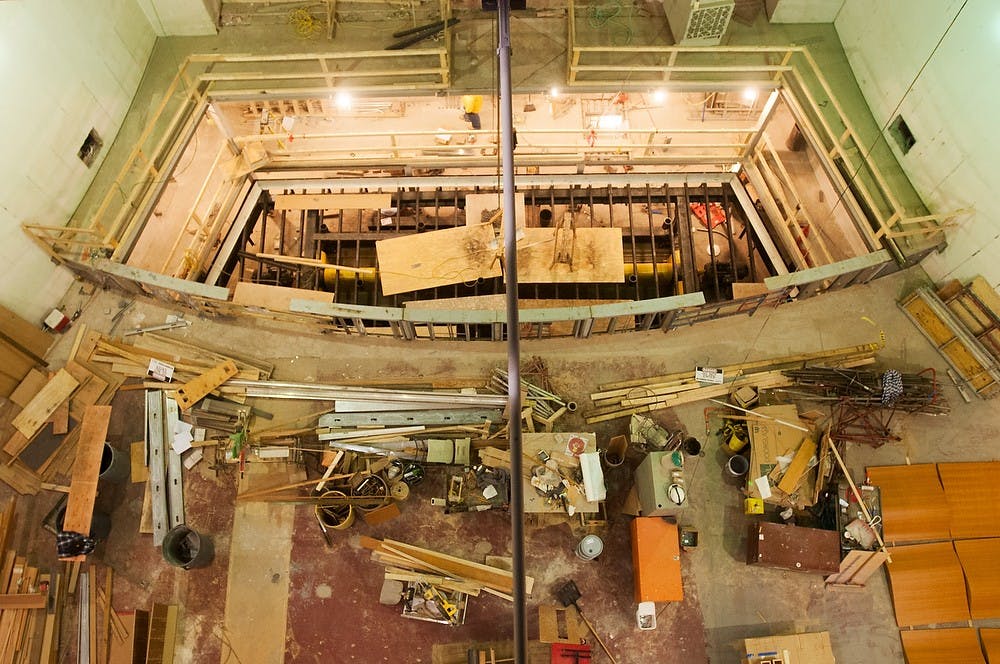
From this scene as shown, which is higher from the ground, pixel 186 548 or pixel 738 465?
pixel 738 465

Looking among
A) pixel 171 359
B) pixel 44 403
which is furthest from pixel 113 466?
pixel 171 359

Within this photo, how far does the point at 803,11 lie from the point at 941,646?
9822 millimetres

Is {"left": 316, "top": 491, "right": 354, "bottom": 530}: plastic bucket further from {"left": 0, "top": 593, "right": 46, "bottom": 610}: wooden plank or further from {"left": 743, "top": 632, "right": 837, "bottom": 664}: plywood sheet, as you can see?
{"left": 743, "top": 632, "right": 837, "bottom": 664}: plywood sheet

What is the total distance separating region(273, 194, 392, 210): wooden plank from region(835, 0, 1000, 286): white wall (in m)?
8.37

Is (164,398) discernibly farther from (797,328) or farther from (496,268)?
(797,328)

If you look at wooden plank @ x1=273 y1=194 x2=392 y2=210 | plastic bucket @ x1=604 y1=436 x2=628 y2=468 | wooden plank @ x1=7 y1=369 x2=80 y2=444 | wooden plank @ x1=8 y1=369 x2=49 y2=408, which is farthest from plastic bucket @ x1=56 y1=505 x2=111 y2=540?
plastic bucket @ x1=604 y1=436 x2=628 y2=468

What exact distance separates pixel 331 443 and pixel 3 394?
468cm

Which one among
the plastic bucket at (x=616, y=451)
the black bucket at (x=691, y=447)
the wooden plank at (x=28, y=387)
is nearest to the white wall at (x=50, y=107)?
the wooden plank at (x=28, y=387)

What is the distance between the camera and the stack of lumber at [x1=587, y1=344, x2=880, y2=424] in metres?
9.64

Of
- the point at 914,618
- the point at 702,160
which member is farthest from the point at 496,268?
the point at 914,618

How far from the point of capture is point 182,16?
35.2 feet

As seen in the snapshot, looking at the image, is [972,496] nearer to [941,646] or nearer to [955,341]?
[941,646]

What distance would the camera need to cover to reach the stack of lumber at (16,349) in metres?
9.28

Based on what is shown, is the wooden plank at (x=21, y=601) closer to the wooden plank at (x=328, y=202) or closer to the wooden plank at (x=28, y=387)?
the wooden plank at (x=28, y=387)
